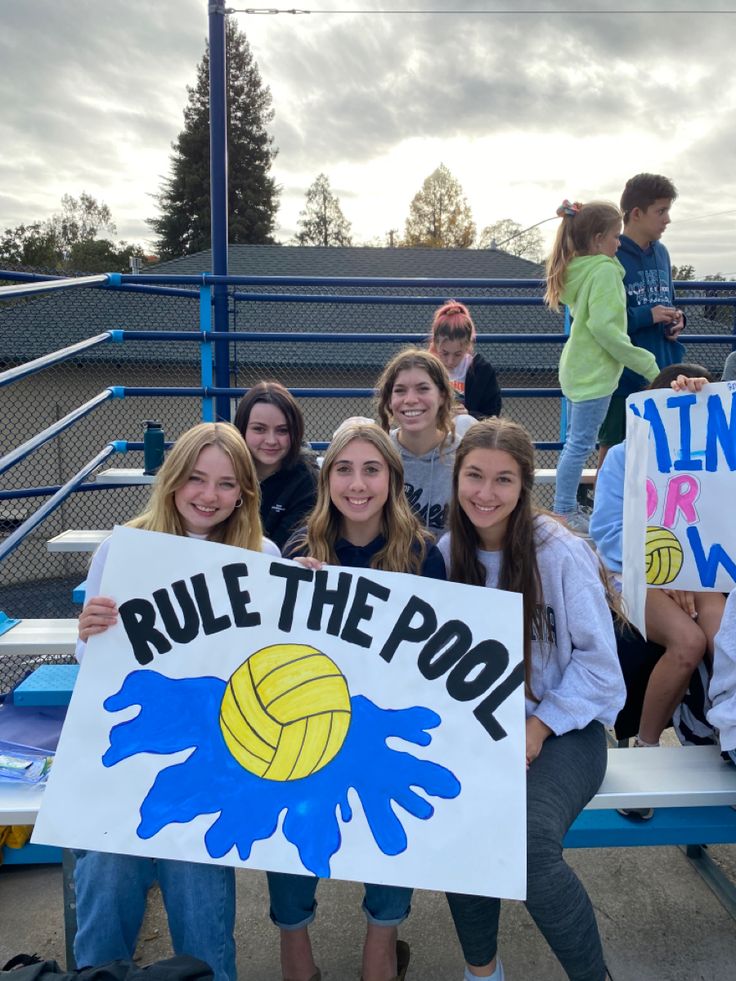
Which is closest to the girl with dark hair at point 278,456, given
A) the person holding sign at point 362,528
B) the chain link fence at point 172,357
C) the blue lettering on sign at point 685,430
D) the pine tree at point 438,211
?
the person holding sign at point 362,528

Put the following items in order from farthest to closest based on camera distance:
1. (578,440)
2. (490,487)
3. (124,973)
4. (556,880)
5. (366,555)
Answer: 1. (578,440)
2. (366,555)
3. (490,487)
4. (556,880)
5. (124,973)

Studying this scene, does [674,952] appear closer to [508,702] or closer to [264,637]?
[508,702]

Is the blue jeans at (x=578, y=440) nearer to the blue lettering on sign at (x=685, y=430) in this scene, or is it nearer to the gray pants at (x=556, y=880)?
the blue lettering on sign at (x=685, y=430)

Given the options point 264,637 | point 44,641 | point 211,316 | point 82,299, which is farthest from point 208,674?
point 82,299

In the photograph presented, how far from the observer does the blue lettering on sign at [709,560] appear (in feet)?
7.13

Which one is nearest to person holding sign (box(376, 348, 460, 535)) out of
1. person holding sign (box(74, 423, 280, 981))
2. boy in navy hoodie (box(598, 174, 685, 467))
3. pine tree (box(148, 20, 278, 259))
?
person holding sign (box(74, 423, 280, 981))

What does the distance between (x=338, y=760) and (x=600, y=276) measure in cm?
290

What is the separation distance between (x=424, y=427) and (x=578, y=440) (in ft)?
5.27

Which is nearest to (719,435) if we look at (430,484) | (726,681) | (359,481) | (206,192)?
(726,681)

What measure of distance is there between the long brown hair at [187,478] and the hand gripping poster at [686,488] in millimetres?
1052

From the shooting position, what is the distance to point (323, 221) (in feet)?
175

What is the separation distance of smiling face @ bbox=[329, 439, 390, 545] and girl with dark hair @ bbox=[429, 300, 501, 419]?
1.68 m

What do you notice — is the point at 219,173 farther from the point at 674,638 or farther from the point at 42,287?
→ the point at 674,638

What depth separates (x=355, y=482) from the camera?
204 centimetres
